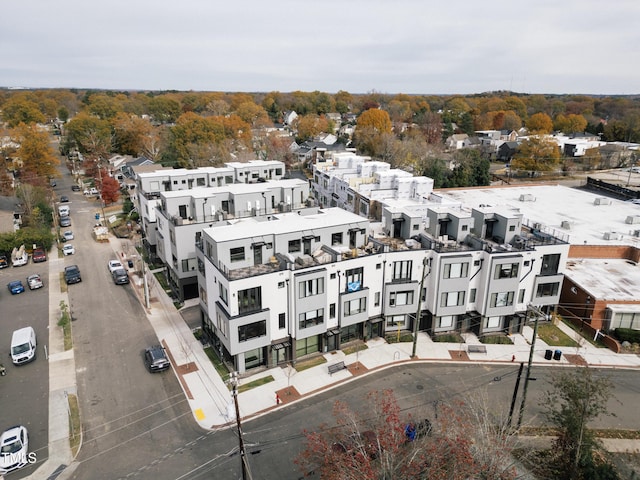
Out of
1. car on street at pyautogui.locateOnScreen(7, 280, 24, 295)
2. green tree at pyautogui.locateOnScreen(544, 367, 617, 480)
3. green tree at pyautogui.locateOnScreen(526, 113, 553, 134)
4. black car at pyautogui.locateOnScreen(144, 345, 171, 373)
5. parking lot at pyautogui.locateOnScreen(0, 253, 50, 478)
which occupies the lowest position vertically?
parking lot at pyautogui.locateOnScreen(0, 253, 50, 478)

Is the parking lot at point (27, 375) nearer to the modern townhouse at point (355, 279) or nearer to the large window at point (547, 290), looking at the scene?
the modern townhouse at point (355, 279)

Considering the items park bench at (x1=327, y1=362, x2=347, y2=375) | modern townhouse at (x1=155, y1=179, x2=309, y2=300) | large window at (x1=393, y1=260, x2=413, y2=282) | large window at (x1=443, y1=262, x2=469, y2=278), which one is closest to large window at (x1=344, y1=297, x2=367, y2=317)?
large window at (x1=393, y1=260, x2=413, y2=282)

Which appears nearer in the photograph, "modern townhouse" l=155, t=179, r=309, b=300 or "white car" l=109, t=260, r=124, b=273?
"modern townhouse" l=155, t=179, r=309, b=300

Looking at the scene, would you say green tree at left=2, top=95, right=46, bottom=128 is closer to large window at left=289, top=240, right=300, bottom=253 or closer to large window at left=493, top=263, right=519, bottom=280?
large window at left=289, top=240, right=300, bottom=253

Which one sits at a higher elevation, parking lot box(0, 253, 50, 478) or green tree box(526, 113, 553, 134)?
green tree box(526, 113, 553, 134)

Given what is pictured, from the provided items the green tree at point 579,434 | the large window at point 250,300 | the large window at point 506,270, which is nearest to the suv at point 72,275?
the large window at point 250,300

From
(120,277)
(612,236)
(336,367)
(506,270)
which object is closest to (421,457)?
(336,367)

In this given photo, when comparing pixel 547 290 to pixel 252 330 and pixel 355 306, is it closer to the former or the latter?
pixel 355 306
